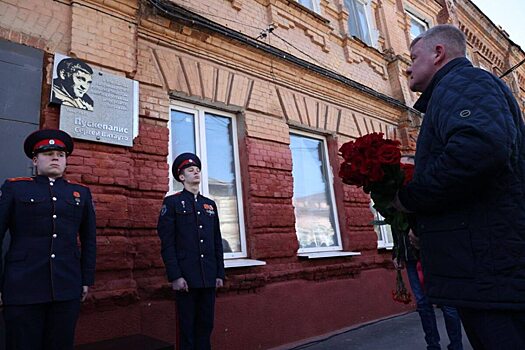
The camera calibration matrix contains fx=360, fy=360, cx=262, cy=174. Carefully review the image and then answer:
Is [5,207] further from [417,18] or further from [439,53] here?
[417,18]

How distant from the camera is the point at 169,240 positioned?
303 centimetres

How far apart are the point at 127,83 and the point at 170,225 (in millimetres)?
1525

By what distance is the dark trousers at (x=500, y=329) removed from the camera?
1312 mm

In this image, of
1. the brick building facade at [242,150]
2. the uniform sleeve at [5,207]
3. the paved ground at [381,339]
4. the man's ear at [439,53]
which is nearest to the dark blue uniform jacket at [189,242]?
the brick building facade at [242,150]

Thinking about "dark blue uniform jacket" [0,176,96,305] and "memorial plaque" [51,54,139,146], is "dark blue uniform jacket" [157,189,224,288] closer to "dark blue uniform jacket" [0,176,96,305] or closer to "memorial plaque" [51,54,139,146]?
"dark blue uniform jacket" [0,176,96,305]

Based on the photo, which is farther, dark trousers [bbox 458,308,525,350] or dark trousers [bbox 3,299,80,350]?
dark trousers [bbox 3,299,80,350]

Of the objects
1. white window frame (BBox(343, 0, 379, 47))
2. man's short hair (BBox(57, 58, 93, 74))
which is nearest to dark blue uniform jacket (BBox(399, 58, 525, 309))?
man's short hair (BBox(57, 58, 93, 74))

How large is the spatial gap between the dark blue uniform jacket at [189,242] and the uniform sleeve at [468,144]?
2.04 m

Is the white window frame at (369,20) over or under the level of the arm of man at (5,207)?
over

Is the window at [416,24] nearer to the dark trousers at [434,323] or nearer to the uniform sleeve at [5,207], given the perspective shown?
the dark trousers at [434,323]

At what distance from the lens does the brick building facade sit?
10.5 feet

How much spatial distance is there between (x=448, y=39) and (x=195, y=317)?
2.73 m

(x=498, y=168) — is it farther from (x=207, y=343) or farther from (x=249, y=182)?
(x=249, y=182)

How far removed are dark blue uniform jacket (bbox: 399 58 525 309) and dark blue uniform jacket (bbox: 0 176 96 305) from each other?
7.05ft
